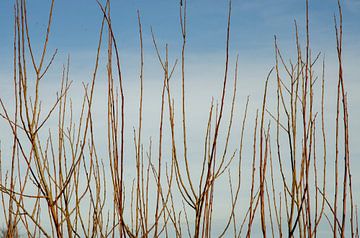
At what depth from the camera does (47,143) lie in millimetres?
3371

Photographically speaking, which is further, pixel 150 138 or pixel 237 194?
pixel 150 138

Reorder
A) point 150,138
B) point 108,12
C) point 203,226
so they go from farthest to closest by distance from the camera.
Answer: point 150,138 < point 108,12 < point 203,226

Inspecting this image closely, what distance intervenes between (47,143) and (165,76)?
4.08ft

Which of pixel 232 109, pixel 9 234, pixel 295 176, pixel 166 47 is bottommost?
pixel 9 234

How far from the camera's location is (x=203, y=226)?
2352 mm

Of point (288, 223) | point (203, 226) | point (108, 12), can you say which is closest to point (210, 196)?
point (203, 226)

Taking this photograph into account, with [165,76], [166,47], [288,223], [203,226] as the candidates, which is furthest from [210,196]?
[166,47]

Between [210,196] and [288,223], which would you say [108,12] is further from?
[288,223]

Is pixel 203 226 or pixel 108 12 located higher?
pixel 108 12

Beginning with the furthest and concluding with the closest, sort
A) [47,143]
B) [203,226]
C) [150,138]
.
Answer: [47,143] < [150,138] < [203,226]

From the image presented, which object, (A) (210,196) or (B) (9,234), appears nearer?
(A) (210,196)

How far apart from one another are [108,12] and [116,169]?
2.58 ft

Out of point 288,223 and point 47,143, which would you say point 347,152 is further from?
point 47,143

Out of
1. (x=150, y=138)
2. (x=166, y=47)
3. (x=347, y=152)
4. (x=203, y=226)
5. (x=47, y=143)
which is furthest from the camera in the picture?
(x=47, y=143)
